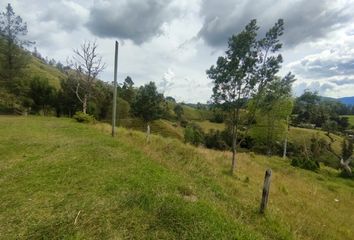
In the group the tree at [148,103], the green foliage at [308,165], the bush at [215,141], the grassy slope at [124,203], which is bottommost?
the bush at [215,141]

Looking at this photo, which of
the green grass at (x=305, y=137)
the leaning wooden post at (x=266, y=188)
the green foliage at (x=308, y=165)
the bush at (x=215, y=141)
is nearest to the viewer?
the leaning wooden post at (x=266, y=188)

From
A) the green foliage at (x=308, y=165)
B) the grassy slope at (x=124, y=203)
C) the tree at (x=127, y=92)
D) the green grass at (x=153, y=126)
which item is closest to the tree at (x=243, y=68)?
the grassy slope at (x=124, y=203)

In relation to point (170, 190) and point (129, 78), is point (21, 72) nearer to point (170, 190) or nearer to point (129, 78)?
point (129, 78)

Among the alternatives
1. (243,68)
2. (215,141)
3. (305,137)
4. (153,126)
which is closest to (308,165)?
(243,68)

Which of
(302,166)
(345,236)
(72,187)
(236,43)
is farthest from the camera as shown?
(302,166)

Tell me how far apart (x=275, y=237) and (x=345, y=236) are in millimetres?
3775

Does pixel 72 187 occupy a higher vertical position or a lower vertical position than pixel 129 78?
lower

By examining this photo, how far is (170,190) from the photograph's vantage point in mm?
7086

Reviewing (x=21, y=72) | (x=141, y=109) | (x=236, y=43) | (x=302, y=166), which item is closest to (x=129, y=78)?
(x=141, y=109)

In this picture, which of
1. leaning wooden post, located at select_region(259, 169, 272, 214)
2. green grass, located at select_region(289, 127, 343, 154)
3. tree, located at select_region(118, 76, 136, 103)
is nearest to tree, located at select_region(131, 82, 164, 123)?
tree, located at select_region(118, 76, 136, 103)

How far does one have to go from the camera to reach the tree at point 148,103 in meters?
46.9

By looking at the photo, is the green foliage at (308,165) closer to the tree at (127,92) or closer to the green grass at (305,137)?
the green grass at (305,137)

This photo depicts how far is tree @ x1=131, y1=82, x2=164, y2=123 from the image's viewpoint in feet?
154

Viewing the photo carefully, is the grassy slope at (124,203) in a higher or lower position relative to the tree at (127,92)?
lower
